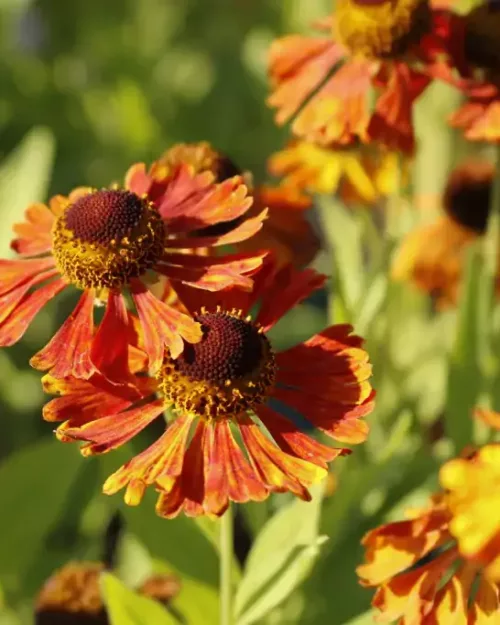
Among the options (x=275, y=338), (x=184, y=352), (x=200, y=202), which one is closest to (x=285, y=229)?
(x=200, y=202)

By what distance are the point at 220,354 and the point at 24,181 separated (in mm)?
611

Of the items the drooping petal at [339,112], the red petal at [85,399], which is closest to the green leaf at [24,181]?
the drooping petal at [339,112]

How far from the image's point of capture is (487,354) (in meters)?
1.14

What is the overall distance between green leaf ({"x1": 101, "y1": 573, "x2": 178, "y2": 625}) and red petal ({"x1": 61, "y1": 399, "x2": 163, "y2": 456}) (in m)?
0.16

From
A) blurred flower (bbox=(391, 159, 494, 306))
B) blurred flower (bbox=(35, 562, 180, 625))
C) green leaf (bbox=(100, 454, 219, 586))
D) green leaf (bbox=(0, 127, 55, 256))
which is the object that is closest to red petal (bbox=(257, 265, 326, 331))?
green leaf (bbox=(100, 454, 219, 586))

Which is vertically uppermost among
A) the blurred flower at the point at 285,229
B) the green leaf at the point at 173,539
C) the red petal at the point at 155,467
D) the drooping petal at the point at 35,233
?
the drooping petal at the point at 35,233

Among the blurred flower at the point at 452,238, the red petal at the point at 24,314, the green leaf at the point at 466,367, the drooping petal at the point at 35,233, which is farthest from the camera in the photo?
the blurred flower at the point at 452,238

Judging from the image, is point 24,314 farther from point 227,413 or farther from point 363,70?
point 363,70

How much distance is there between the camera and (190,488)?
70cm

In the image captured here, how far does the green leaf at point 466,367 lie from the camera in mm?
1096

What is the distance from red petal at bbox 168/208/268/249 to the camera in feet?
2.62

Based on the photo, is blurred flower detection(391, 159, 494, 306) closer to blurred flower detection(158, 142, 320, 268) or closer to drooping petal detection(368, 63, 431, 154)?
blurred flower detection(158, 142, 320, 268)

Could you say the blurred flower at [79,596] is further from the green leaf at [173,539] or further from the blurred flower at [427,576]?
the blurred flower at [427,576]

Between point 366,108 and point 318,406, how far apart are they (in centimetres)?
35
